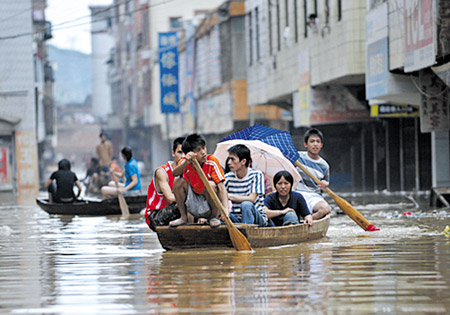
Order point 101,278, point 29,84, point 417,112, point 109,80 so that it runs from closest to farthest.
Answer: point 101,278, point 417,112, point 29,84, point 109,80

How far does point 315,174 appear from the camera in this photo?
48.5 feet

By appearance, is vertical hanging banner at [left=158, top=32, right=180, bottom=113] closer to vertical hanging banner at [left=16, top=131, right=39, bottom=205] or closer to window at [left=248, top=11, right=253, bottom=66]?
window at [left=248, top=11, right=253, bottom=66]

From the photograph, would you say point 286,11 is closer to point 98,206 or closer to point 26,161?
point 26,161

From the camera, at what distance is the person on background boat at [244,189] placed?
12312mm

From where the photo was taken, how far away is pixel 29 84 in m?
42.4

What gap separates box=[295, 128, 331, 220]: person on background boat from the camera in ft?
47.6

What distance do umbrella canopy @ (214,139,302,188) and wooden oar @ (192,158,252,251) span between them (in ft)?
8.61

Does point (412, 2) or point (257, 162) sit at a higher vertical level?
point (412, 2)

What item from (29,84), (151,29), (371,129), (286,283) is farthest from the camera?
(151,29)

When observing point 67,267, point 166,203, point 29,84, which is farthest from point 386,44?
point 29,84

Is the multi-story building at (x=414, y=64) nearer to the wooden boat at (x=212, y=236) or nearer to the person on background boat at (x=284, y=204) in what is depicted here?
the person on background boat at (x=284, y=204)

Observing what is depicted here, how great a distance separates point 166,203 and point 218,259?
183 centimetres

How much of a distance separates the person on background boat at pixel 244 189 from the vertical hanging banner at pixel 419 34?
960 cm

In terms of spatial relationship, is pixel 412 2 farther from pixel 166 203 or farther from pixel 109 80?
pixel 109 80
